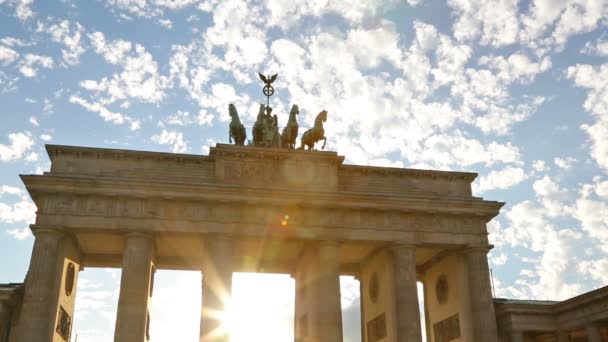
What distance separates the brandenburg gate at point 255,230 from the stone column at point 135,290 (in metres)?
0.06

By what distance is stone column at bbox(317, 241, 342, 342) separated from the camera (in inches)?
1357

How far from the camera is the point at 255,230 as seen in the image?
117ft

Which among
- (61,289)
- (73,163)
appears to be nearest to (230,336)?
(61,289)

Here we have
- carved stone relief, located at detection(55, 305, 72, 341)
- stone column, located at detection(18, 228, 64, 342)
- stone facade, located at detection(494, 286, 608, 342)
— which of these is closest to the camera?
stone column, located at detection(18, 228, 64, 342)

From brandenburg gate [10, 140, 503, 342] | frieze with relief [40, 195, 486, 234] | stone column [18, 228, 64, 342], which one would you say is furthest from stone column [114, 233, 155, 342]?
stone column [18, 228, 64, 342]

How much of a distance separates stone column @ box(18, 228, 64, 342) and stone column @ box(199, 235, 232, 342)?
8.09 m

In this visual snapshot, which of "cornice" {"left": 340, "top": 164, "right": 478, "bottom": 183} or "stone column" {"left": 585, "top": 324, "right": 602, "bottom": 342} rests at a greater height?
"cornice" {"left": 340, "top": 164, "right": 478, "bottom": 183}

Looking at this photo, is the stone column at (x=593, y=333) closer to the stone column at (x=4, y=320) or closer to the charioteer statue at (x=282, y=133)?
the charioteer statue at (x=282, y=133)

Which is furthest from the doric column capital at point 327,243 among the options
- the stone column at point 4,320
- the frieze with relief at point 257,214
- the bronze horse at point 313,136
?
the stone column at point 4,320

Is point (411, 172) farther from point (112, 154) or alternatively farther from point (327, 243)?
point (112, 154)

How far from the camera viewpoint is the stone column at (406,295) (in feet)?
115

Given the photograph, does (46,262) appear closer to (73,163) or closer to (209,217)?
(73,163)

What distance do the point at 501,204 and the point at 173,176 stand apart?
2079cm

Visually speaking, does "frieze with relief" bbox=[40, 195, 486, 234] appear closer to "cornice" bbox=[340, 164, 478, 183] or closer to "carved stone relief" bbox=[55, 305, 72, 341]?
"cornice" bbox=[340, 164, 478, 183]
